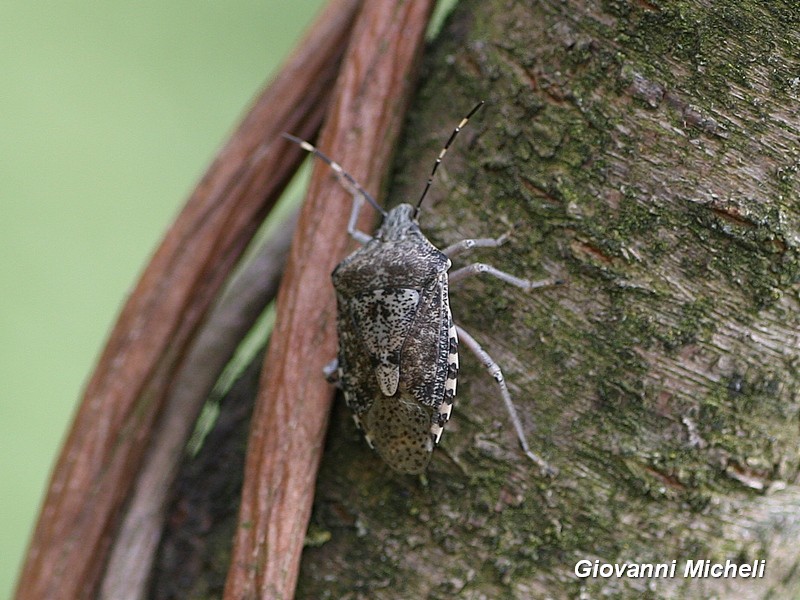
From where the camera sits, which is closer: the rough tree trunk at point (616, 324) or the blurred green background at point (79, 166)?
the rough tree trunk at point (616, 324)

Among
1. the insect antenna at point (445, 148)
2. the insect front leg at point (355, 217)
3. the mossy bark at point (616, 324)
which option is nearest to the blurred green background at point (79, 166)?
the insect front leg at point (355, 217)

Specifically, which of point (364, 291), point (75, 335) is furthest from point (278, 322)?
point (75, 335)

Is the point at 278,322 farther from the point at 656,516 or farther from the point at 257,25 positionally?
the point at 257,25

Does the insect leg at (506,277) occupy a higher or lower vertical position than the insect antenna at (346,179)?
lower

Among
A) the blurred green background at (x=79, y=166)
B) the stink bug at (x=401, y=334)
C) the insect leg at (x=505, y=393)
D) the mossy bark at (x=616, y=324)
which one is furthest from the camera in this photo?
the blurred green background at (x=79, y=166)

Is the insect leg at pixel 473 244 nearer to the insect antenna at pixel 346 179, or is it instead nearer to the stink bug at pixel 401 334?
the stink bug at pixel 401 334

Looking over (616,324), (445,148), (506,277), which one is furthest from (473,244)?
(616,324)

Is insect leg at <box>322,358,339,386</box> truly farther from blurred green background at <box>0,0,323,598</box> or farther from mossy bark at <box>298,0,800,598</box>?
blurred green background at <box>0,0,323,598</box>

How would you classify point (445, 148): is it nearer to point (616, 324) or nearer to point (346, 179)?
point (346, 179)
